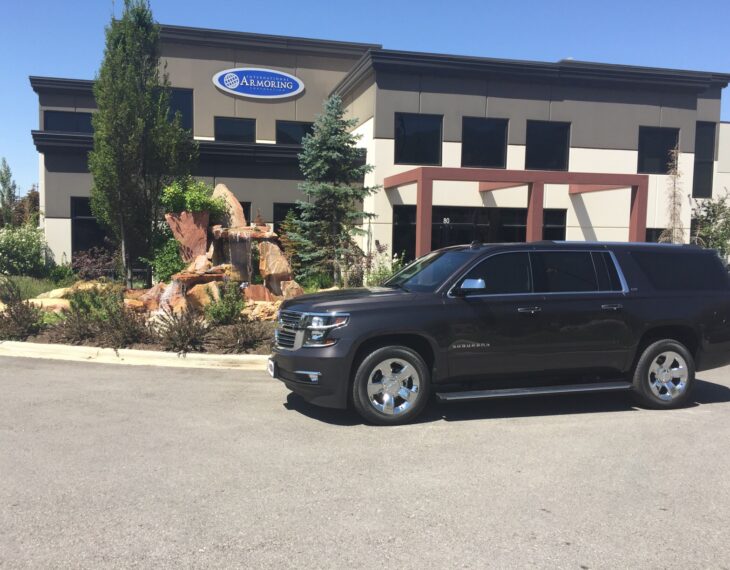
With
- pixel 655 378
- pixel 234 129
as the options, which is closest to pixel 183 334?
pixel 655 378

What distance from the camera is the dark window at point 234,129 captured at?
21.7 metres

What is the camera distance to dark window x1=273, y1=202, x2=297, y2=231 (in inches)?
725

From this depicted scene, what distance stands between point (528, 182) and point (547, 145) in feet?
13.2

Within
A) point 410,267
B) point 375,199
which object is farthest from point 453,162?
point 410,267

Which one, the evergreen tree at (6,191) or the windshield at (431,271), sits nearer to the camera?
the windshield at (431,271)

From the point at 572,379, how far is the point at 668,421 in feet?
3.49

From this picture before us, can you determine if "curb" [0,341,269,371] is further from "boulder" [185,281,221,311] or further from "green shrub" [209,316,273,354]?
"boulder" [185,281,221,311]

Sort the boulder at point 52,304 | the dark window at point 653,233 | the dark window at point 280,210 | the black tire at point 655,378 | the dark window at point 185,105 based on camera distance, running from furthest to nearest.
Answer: the dark window at point 185,105, the dark window at point 653,233, the dark window at point 280,210, the boulder at point 52,304, the black tire at point 655,378

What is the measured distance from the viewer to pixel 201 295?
1182cm

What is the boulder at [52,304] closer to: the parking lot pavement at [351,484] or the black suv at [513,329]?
the parking lot pavement at [351,484]

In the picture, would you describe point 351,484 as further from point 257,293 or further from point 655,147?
point 655,147

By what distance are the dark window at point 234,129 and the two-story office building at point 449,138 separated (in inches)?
1.8

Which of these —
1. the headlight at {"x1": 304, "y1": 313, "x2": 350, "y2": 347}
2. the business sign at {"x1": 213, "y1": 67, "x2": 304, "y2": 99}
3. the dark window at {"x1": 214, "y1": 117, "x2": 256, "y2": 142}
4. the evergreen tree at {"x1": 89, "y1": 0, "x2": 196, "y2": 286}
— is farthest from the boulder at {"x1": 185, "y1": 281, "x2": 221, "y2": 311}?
the business sign at {"x1": 213, "y1": 67, "x2": 304, "y2": 99}

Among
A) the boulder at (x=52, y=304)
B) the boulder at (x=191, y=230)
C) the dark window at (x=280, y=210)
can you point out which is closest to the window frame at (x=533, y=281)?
the boulder at (x=52, y=304)
